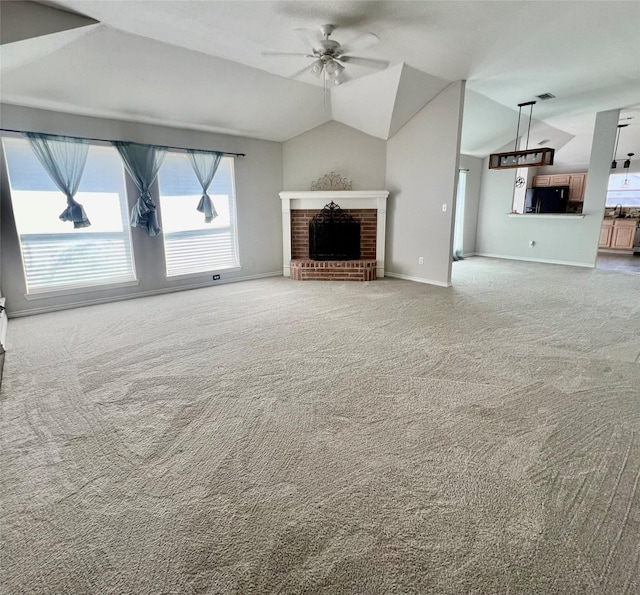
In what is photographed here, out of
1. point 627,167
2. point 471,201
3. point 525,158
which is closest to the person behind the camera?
point 525,158

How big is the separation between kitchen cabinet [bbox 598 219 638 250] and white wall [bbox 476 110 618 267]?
245cm

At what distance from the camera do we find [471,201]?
337 inches

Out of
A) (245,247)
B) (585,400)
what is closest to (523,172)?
(245,247)

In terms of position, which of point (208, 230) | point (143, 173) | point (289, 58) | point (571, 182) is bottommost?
point (208, 230)

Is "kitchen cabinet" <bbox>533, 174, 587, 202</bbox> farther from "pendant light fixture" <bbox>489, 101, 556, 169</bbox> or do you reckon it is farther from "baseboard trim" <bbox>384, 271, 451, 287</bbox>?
"baseboard trim" <bbox>384, 271, 451, 287</bbox>

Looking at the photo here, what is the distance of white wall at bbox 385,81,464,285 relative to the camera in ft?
16.8

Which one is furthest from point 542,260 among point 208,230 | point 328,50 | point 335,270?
point 208,230

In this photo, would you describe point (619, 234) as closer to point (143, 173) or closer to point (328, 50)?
point (328, 50)

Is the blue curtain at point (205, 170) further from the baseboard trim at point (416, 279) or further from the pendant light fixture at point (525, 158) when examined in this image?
the pendant light fixture at point (525, 158)

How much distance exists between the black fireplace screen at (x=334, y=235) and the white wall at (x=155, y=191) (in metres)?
0.71

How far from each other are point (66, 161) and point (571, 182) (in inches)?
402

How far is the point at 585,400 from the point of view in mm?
2330

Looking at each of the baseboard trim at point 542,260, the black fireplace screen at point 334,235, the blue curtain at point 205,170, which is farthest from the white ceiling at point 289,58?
the baseboard trim at point 542,260

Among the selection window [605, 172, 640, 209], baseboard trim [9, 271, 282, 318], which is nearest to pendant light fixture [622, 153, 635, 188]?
window [605, 172, 640, 209]
